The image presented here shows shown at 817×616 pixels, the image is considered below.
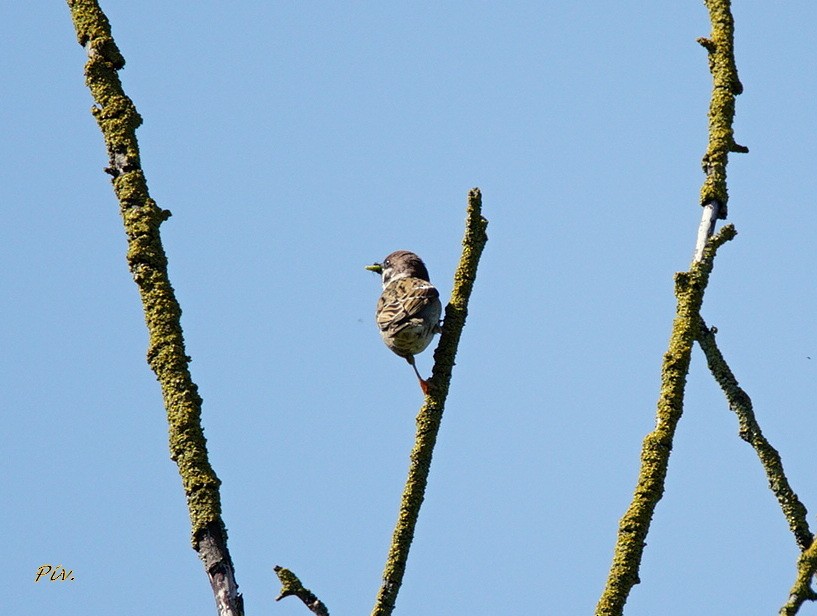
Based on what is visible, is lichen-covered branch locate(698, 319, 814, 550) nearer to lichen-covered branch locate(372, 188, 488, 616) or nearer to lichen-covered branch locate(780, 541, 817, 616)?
lichen-covered branch locate(780, 541, 817, 616)

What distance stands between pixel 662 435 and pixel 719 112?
1740 mm

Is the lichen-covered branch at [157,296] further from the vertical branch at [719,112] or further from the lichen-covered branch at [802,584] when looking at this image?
the vertical branch at [719,112]

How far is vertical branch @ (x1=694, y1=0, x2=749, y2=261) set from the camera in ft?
17.4

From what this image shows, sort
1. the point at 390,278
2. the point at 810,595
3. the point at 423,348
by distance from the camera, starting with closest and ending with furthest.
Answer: the point at 810,595 → the point at 423,348 → the point at 390,278

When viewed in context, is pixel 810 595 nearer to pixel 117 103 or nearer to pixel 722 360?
pixel 722 360

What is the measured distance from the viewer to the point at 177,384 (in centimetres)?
461

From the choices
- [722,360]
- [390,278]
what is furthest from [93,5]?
[390,278]

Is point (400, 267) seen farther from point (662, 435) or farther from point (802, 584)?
point (802, 584)

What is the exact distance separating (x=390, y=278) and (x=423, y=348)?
182 centimetres

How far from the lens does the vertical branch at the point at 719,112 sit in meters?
5.30

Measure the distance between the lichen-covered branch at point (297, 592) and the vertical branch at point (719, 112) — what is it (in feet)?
7.17

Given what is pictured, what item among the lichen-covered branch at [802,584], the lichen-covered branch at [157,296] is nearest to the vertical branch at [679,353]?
the lichen-covered branch at [802,584]

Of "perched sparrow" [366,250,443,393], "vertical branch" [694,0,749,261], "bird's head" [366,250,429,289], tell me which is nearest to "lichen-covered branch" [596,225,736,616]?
"vertical branch" [694,0,749,261]

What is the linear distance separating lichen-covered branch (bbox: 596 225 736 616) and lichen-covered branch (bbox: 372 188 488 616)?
0.89 m
